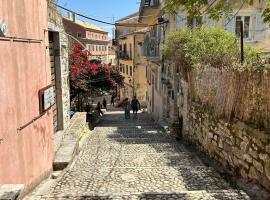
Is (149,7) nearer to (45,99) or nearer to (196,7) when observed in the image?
(45,99)

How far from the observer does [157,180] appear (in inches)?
275

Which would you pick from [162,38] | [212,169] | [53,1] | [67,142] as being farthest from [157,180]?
[162,38]

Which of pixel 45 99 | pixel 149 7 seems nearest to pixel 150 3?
pixel 149 7

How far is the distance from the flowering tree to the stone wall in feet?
35.7

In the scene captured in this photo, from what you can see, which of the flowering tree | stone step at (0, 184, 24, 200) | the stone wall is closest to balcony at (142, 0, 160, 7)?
the flowering tree

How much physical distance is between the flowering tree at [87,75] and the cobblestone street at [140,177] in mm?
9447

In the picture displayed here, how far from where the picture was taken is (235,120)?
7.14m

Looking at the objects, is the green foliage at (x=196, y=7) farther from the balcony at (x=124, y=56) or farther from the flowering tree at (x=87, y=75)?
the balcony at (x=124, y=56)

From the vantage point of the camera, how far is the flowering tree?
2012cm

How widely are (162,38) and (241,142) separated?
13398 mm

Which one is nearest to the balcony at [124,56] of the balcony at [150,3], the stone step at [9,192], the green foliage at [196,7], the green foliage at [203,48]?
the balcony at [150,3]

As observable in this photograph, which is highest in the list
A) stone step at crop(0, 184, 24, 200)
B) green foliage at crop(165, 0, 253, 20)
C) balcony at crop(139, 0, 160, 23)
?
balcony at crop(139, 0, 160, 23)

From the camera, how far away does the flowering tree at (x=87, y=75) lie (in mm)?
20125

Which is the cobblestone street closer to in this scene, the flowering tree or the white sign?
the white sign
